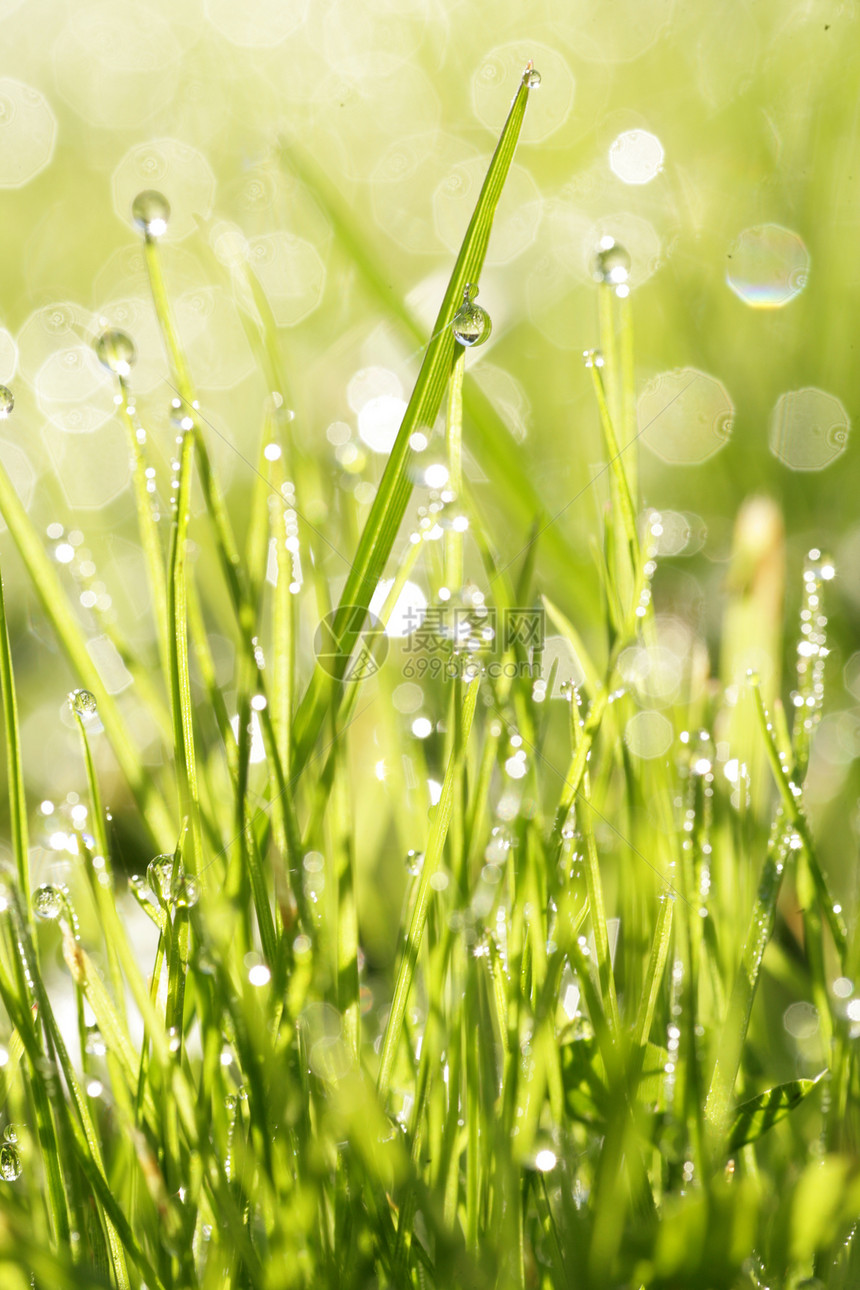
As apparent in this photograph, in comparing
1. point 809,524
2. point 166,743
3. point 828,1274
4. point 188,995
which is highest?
point 809,524

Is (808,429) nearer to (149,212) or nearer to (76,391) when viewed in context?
(149,212)

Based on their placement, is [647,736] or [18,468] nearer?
[647,736]

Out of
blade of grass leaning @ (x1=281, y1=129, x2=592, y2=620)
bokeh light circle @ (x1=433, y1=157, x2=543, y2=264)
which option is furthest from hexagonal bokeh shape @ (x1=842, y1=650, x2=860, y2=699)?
bokeh light circle @ (x1=433, y1=157, x2=543, y2=264)

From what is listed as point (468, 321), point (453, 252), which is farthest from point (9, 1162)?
point (453, 252)

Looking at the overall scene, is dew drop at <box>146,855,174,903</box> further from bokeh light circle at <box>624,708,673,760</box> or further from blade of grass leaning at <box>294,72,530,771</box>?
bokeh light circle at <box>624,708,673,760</box>

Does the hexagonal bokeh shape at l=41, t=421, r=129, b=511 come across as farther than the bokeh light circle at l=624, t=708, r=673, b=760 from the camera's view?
Yes

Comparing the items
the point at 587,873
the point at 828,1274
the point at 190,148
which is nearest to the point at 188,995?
the point at 587,873

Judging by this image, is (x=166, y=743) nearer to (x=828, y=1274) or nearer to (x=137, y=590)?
(x=828, y=1274)
